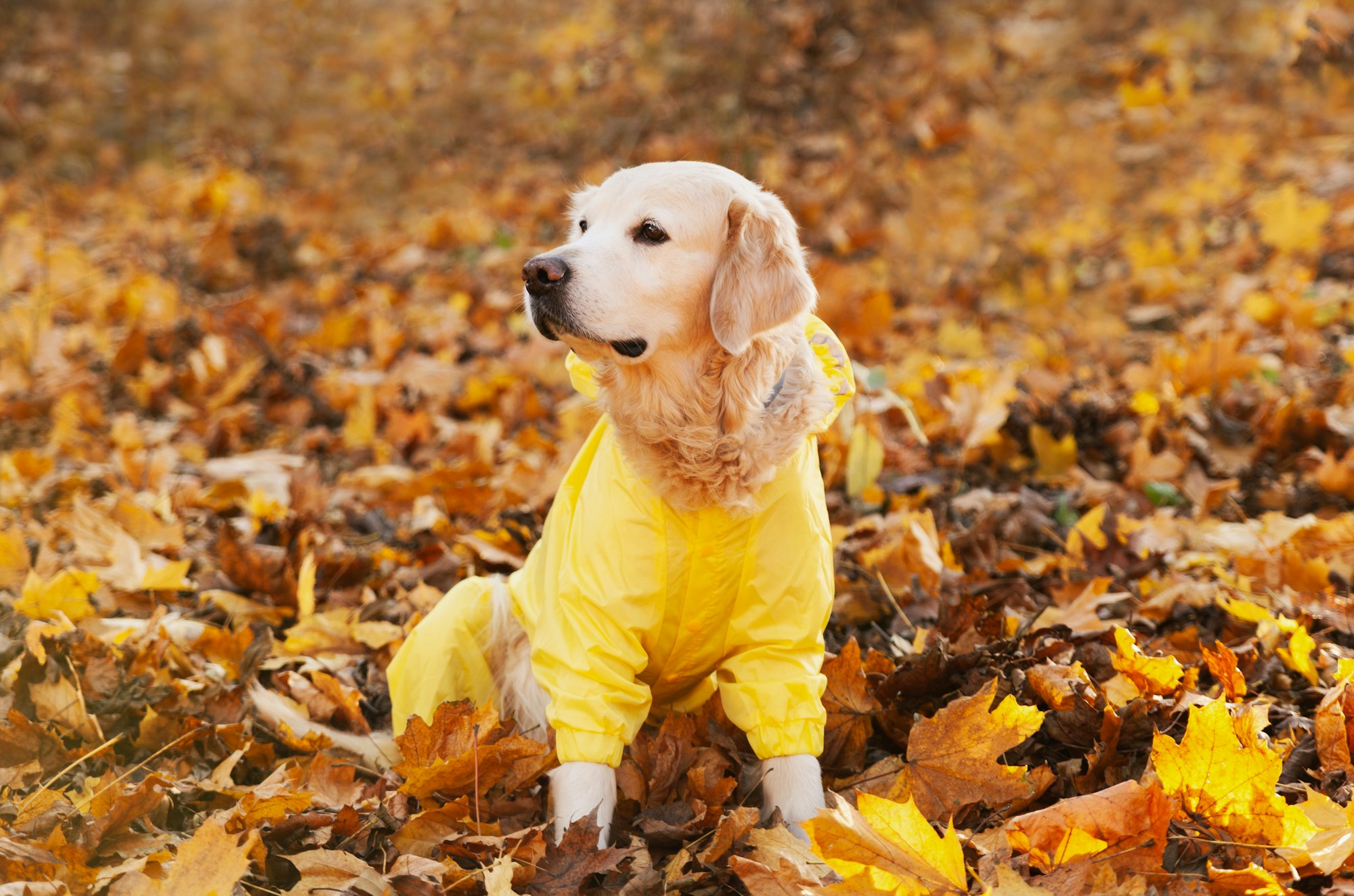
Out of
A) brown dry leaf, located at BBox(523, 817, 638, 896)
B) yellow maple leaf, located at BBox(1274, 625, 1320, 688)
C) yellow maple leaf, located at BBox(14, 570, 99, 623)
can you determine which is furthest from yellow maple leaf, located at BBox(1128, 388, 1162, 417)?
yellow maple leaf, located at BBox(14, 570, 99, 623)

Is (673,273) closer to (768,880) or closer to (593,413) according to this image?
(768,880)

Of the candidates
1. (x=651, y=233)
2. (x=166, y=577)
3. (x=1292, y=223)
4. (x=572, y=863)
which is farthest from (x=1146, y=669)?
(x=1292, y=223)

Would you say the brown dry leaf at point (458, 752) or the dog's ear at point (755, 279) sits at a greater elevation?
the dog's ear at point (755, 279)

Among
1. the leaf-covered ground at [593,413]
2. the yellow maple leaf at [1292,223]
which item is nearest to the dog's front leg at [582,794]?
the leaf-covered ground at [593,413]

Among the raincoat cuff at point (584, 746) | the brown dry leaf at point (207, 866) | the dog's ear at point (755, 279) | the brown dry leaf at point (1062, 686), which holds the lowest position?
the brown dry leaf at point (1062, 686)

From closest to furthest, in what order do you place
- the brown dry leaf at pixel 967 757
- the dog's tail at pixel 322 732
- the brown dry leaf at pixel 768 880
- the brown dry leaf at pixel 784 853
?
the brown dry leaf at pixel 768 880
the brown dry leaf at pixel 784 853
the brown dry leaf at pixel 967 757
the dog's tail at pixel 322 732

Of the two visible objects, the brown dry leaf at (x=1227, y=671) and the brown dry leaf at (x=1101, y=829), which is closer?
the brown dry leaf at (x=1101, y=829)

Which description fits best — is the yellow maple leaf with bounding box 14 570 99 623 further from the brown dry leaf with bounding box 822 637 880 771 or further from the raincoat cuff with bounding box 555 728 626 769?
the brown dry leaf with bounding box 822 637 880 771

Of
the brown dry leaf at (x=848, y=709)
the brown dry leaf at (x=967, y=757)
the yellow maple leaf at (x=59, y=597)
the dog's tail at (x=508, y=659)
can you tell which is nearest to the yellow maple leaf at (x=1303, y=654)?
the brown dry leaf at (x=967, y=757)

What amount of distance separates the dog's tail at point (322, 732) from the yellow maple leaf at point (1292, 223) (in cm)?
539

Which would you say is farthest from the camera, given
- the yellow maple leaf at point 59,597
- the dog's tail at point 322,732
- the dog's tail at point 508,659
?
the yellow maple leaf at point 59,597

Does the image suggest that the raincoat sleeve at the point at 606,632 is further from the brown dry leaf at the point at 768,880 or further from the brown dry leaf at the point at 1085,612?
the brown dry leaf at the point at 1085,612

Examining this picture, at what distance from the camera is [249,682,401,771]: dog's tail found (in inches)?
103

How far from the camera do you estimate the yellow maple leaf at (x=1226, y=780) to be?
6.02 feet
